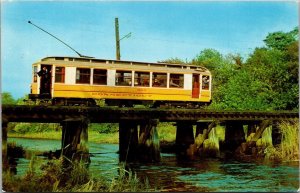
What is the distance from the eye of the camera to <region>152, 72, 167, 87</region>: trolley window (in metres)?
26.9

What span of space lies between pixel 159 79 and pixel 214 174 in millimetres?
9411

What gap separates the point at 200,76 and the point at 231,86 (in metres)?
12.3

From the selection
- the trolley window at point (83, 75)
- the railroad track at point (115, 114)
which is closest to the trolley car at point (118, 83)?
the trolley window at point (83, 75)

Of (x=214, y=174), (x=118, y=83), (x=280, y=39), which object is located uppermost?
(x=280, y=39)

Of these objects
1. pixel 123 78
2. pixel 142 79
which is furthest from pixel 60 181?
pixel 142 79

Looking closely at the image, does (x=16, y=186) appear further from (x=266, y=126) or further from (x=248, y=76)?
(x=248, y=76)

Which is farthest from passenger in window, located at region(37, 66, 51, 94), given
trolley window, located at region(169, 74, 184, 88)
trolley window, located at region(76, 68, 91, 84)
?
trolley window, located at region(169, 74, 184, 88)

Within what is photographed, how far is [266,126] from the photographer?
27562mm

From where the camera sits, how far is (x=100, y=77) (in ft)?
83.3

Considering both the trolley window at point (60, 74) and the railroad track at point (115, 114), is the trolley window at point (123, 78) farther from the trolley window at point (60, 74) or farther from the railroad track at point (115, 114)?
the trolley window at point (60, 74)

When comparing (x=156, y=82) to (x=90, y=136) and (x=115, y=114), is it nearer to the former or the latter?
(x=115, y=114)

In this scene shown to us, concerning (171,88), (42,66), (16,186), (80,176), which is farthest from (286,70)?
(16,186)

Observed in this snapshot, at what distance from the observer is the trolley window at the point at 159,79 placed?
88.2 feet

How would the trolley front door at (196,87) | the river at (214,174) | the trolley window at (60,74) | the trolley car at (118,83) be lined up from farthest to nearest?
the trolley front door at (196,87)
the trolley car at (118,83)
the trolley window at (60,74)
the river at (214,174)
